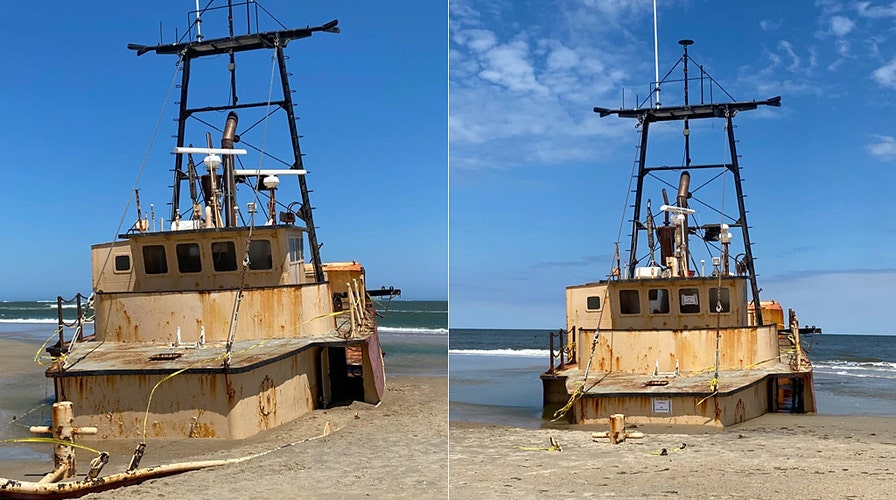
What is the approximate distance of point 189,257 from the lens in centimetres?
1600

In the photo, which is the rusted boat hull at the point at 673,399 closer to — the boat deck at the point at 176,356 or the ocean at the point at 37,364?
the boat deck at the point at 176,356

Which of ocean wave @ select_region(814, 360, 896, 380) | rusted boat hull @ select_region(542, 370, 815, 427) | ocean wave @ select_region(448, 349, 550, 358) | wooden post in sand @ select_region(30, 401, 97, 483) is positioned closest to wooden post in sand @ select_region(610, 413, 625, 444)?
rusted boat hull @ select_region(542, 370, 815, 427)

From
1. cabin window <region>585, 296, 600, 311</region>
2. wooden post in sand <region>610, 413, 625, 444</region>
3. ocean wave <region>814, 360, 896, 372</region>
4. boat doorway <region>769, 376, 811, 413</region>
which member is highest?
cabin window <region>585, 296, 600, 311</region>

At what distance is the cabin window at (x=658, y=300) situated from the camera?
17.7 metres

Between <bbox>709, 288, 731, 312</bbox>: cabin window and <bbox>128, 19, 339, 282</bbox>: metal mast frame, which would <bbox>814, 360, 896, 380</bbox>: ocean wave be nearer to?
<bbox>709, 288, 731, 312</bbox>: cabin window

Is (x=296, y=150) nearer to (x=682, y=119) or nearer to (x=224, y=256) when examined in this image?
(x=224, y=256)

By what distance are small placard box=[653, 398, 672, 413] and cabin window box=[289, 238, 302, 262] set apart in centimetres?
744

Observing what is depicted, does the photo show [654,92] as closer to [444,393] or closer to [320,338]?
[444,393]

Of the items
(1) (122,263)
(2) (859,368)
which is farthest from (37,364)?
(2) (859,368)

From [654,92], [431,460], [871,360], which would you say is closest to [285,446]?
[431,460]

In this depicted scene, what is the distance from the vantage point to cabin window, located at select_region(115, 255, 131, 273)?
1664 centimetres

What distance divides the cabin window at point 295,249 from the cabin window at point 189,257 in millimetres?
1746

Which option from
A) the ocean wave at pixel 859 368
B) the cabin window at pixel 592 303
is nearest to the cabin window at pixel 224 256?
the cabin window at pixel 592 303

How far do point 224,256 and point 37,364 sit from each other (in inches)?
793
